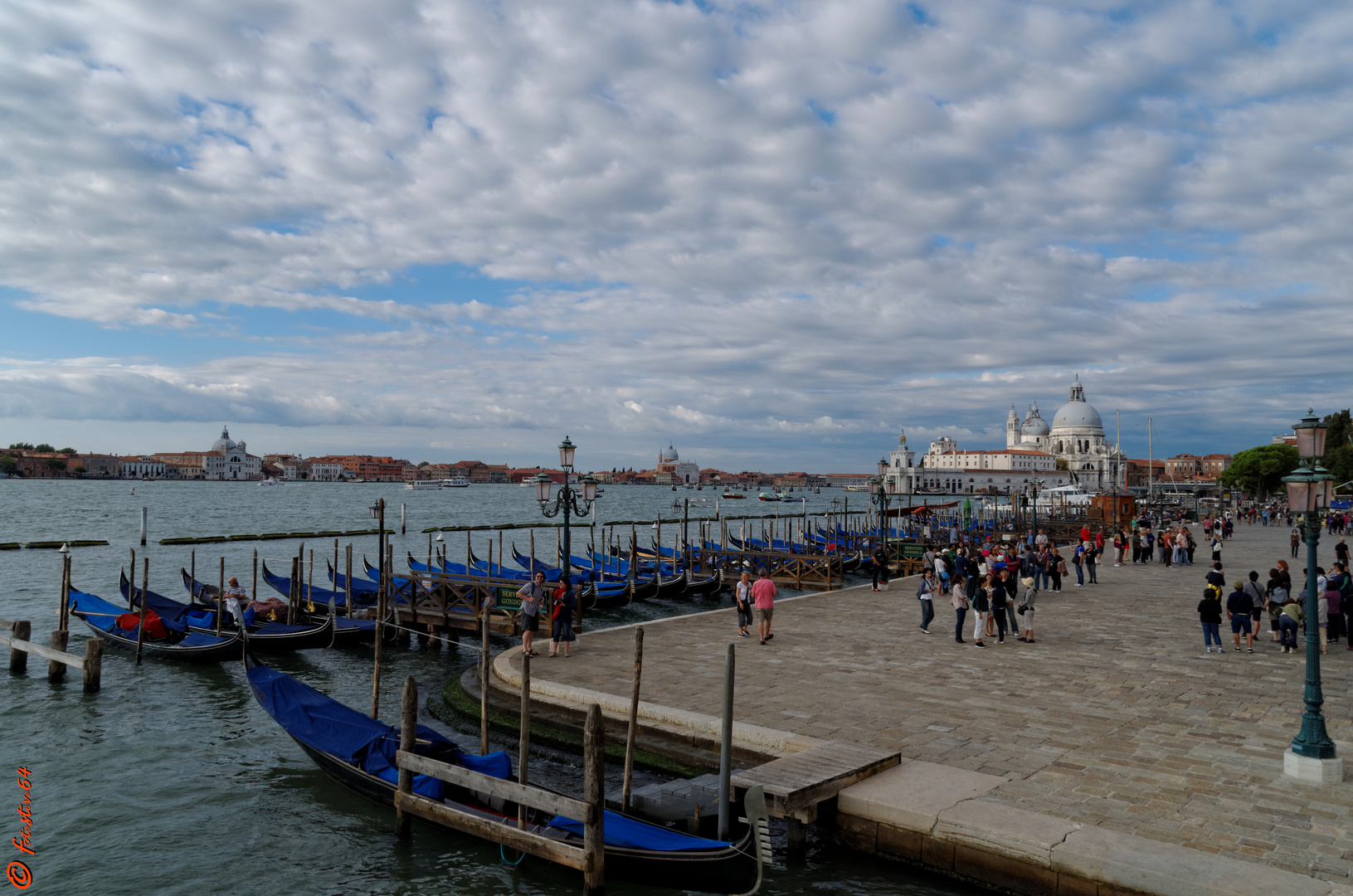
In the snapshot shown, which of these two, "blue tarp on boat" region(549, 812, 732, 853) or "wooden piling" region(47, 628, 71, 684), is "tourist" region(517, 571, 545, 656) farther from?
"wooden piling" region(47, 628, 71, 684)

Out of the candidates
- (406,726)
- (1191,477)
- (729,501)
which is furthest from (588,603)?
(1191,477)

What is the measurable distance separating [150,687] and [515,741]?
771 cm

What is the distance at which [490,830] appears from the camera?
7.08 m

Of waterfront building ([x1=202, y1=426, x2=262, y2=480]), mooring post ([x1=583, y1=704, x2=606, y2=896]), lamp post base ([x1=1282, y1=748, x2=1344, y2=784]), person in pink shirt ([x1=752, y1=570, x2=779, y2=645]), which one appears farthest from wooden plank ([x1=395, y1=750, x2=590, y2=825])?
waterfront building ([x1=202, y1=426, x2=262, y2=480])

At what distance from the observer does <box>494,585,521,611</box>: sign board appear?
16094 millimetres

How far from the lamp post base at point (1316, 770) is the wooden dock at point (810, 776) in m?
3.21

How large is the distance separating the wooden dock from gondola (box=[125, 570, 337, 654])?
11.8 meters

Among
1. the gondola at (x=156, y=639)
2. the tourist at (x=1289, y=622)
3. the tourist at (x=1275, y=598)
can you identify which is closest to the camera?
the tourist at (x=1289, y=622)

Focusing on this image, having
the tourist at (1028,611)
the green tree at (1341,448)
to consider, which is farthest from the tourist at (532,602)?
the green tree at (1341,448)

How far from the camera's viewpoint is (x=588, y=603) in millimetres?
21812

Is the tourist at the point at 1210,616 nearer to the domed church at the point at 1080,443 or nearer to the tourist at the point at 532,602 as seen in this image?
the tourist at the point at 532,602

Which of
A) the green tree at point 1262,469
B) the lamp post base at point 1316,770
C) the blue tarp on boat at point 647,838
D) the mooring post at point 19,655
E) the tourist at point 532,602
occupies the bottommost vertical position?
the mooring post at point 19,655

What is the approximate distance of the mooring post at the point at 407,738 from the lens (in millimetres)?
7578

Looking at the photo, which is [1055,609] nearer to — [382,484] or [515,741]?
[515,741]
